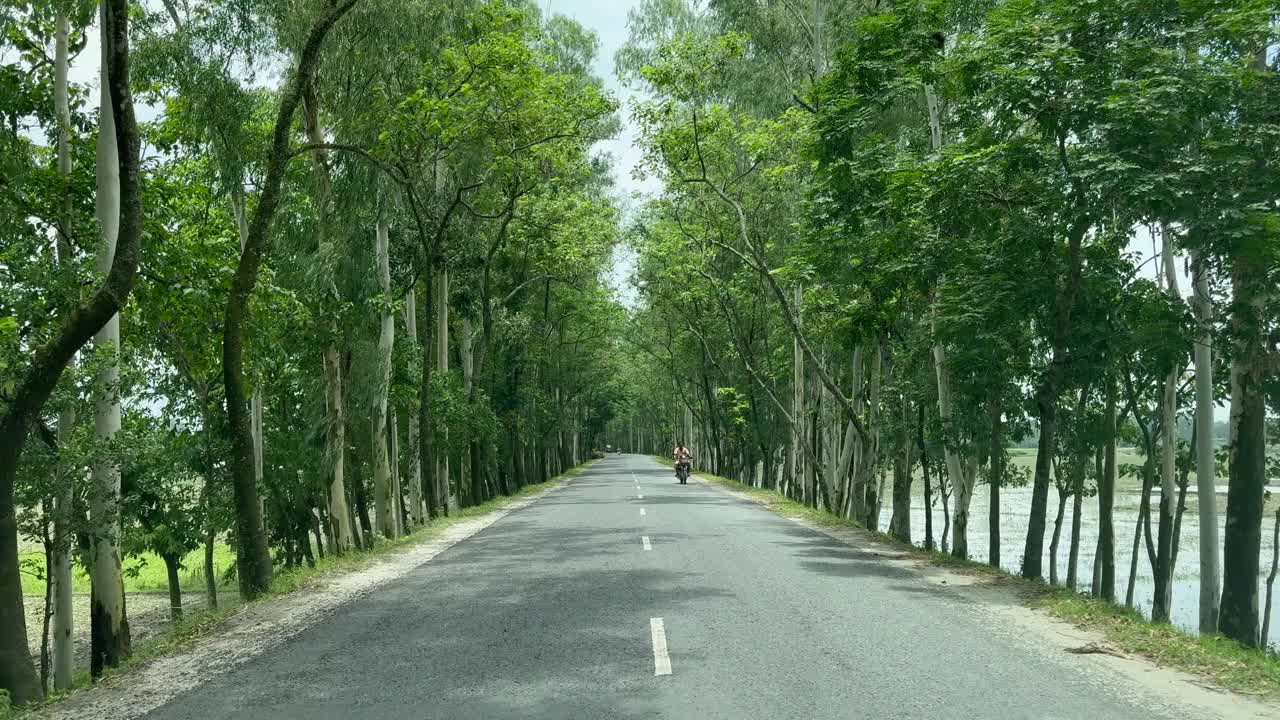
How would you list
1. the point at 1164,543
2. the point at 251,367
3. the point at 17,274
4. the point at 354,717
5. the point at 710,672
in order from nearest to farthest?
1. the point at 354,717
2. the point at 710,672
3. the point at 17,274
4. the point at 251,367
5. the point at 1164,543

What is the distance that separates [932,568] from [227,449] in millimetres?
12476

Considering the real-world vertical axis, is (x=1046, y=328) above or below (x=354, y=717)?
above

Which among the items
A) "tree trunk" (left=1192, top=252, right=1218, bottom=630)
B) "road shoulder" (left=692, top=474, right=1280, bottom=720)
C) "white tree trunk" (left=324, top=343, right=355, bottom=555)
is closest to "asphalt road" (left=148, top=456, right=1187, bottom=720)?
"road shoulder" (left=692, top=474, right=1280, bottom=720)

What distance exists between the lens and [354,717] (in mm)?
6043

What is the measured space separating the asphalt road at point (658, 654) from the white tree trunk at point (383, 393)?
7.70 metres

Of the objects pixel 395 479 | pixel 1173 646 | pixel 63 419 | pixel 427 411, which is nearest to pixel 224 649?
pixel 63 419

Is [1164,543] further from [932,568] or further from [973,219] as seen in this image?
[973,219]

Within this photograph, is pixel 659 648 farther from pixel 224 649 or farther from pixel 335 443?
pixel 335 443

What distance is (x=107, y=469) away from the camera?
11023 mm

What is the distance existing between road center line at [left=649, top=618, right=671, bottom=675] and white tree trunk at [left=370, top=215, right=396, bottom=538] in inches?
474

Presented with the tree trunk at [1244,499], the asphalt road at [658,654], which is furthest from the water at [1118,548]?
the asphalt road at [658,654]

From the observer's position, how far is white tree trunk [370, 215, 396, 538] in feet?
65.8

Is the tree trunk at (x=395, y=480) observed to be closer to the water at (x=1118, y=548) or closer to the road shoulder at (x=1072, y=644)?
the road shoulder at (x=1072, y=644)

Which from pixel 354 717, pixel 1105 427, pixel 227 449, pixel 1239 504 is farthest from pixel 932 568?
pixel 227 449
